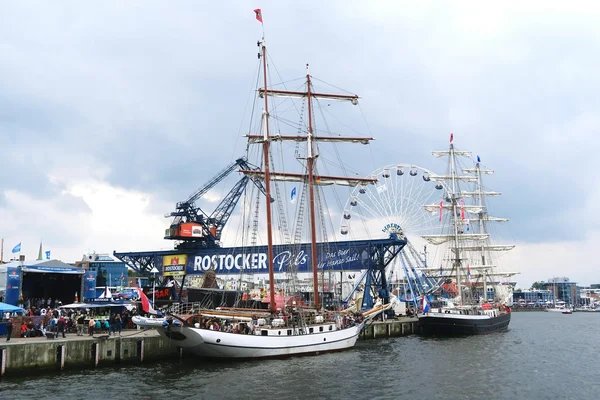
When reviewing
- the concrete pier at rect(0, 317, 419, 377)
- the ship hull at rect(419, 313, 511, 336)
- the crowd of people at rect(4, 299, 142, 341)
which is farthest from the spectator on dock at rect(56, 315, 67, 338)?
the ship hull at rect(419, 313, 511, 336)

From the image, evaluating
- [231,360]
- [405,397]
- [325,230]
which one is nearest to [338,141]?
[325,230]

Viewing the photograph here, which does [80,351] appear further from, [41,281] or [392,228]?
[392,228]

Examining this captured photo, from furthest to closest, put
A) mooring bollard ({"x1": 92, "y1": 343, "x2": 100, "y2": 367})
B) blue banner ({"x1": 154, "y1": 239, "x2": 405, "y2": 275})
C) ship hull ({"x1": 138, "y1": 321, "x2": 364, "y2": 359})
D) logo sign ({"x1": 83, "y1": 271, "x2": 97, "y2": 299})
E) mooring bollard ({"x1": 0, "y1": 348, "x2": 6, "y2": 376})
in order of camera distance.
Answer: blue banner ({"x1": 154, "y1": 239, "x2": 405, "y2": 275}) < logo sign ({"x1": 83, "y1": 271, "x2": 97, "y2": 299}) < ship hull ({"x1": 138, "y1": 321, "x2": 364, "y2": 359}) < mooring bollard ({"x1": 92, "y1": 343, "x2": 100, "y2": 367}) < mooring bollard ({"x1": 0, "y1": 348, "x2": 6, "y2": 376})

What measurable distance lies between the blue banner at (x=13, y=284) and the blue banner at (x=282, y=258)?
22.1 m

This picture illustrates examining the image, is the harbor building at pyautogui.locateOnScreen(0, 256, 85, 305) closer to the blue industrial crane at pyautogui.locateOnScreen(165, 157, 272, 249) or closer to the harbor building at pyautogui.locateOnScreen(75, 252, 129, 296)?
the blue industrial crane at pyautogui.locateOnScreen(165, 157, 272, 249)

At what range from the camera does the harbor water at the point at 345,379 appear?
1072 inches

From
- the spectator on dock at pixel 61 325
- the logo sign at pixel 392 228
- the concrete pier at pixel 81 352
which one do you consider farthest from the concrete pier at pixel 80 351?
the logo sign at pixel 392 228

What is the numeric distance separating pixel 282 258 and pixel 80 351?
138 ft

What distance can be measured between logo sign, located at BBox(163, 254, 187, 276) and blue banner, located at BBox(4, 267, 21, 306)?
1366 inches

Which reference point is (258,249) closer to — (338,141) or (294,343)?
(338,141)

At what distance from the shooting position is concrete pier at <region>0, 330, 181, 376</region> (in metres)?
30.1

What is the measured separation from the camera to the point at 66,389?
27000mm

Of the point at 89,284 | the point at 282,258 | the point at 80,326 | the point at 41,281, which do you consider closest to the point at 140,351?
the point at 80,326

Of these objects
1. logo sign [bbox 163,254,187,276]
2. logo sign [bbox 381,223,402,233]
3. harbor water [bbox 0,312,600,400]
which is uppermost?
logo sign [bbox 381,223,402,233]
